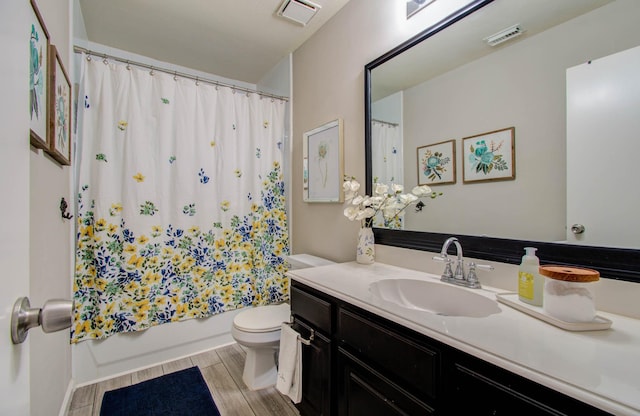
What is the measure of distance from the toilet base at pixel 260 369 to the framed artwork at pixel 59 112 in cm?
152

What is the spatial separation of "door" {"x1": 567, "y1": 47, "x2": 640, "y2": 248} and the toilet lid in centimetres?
156

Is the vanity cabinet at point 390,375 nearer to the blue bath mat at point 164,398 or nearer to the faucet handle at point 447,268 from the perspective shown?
the faucet handle at point 447,268

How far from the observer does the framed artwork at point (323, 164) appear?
2.03 metres

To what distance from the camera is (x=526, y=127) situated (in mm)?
1100

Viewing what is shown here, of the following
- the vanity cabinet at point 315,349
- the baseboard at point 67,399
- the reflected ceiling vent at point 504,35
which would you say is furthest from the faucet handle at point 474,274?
the baseboard at point 67,399

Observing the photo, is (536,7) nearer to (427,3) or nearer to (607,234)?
(427,3)

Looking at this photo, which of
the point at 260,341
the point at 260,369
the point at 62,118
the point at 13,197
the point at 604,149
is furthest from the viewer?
the point at 260,369

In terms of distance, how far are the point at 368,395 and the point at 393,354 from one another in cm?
24

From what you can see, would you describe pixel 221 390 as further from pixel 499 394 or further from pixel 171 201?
pixel 499 394

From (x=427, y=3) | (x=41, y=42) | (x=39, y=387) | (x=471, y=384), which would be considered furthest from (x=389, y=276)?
(x=41, y=42)

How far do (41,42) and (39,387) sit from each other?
1350mm

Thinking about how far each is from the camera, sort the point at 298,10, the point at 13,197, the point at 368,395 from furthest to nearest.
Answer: the point at 298,10
the point at 368,395
the point at 13,197

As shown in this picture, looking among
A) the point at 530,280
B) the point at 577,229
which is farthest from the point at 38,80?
the point at 577,229

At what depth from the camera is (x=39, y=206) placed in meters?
1.17
